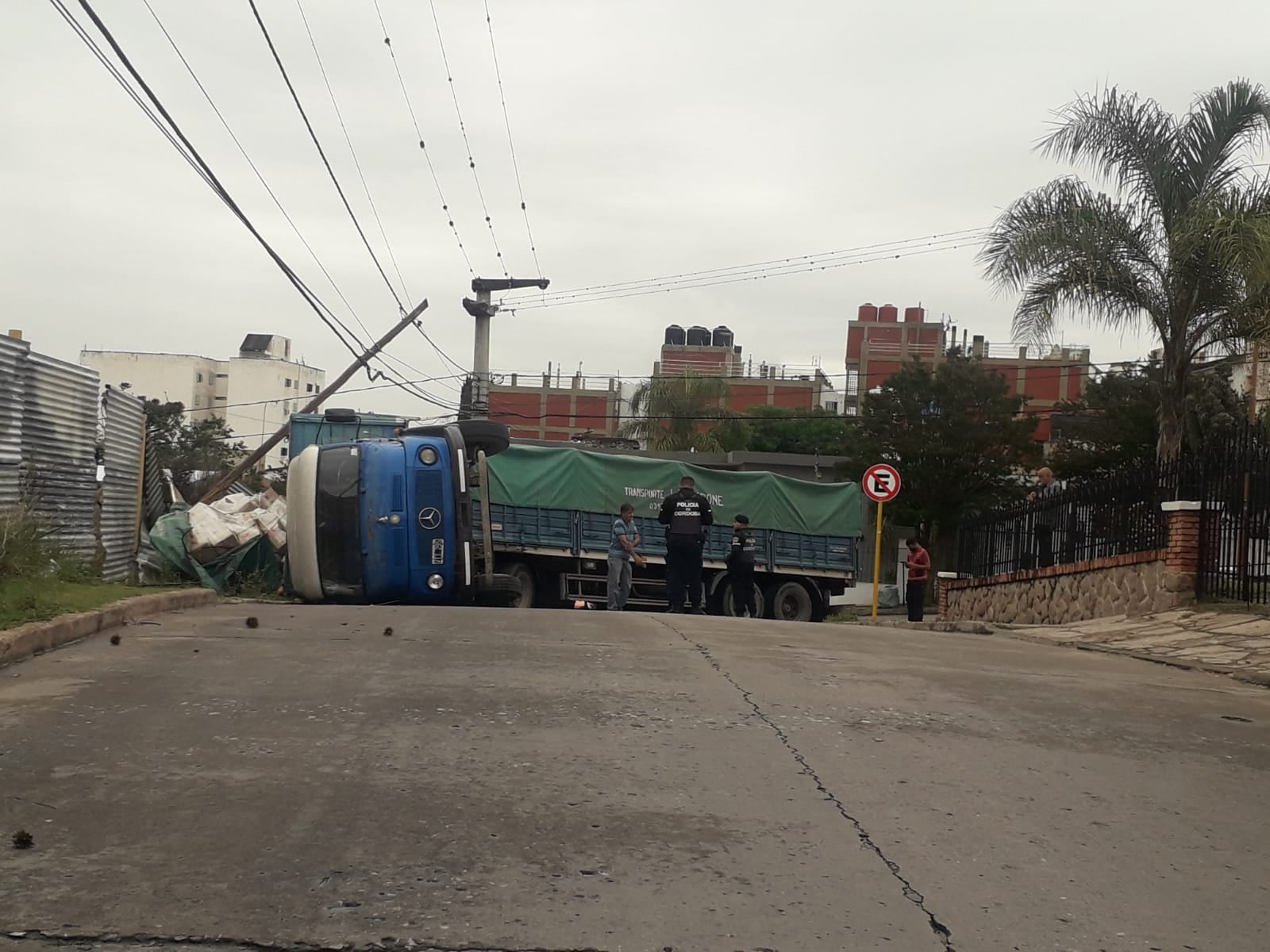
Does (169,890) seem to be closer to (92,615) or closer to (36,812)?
(36,812)

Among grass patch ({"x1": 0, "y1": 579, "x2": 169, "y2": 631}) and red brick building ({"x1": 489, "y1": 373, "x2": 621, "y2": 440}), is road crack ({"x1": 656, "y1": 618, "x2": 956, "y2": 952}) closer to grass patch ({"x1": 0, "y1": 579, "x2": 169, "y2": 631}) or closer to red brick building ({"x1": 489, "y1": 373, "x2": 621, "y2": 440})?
grass patch ({"x1": 0, "y1": 579, "x2": 169, "y2": 631})

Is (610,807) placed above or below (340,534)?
below

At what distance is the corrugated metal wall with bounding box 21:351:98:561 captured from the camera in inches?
545

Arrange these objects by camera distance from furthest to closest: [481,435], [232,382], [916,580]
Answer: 1. [232,382]
2. [916,580]
3. [481,435]

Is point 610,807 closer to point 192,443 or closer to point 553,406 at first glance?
point 192,443

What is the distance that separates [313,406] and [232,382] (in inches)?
2517

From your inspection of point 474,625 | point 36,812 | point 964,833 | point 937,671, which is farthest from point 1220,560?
point 36,812

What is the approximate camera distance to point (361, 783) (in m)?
5.43

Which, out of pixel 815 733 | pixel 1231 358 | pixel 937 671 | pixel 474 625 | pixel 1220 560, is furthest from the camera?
pixel 1231 358

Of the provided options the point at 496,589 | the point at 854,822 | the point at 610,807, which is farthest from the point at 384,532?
the point at 854,822

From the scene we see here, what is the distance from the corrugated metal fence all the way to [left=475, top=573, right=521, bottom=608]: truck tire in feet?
15.3

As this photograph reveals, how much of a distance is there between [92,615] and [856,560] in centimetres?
1901

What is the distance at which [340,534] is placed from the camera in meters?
17.9

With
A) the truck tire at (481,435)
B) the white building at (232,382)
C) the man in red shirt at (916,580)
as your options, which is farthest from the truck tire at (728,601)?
the white building at (232,382)
